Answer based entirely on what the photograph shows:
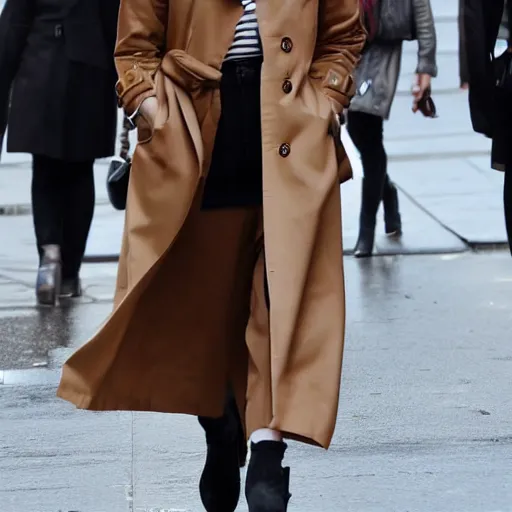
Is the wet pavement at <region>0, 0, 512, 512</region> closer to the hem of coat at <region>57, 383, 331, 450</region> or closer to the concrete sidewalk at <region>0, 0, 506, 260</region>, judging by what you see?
the concrete sidewalk at <region>0, 0, 506, 260</region>

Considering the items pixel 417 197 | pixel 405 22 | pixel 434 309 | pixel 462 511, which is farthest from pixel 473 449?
pixel 417 197

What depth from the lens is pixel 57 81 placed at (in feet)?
24.5

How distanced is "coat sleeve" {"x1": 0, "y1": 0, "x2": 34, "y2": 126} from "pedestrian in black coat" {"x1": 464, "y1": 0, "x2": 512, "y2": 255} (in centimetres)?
283

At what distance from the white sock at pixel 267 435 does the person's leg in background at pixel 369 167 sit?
476 cm

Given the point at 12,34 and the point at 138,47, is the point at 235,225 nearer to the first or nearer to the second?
the point at 138,47

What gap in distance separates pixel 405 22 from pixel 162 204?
14.6ft

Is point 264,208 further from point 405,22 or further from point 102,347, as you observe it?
point 405,22

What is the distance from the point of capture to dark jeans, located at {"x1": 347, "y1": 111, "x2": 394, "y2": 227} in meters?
8.59

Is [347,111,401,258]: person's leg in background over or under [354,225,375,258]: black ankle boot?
over

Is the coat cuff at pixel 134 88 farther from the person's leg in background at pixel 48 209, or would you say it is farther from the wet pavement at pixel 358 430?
the person's leg in background at pixel 48 209

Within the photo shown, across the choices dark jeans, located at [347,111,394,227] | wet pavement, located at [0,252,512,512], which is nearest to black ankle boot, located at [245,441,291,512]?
wet pavement, located at [0,252,512,512]

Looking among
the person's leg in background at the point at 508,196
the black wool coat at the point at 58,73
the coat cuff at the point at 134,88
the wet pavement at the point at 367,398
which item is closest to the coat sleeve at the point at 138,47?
the coat cuff at the point at 134,88

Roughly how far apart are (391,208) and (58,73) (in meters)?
2.47

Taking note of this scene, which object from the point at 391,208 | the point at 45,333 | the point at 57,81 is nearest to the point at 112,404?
the point at 45,333
